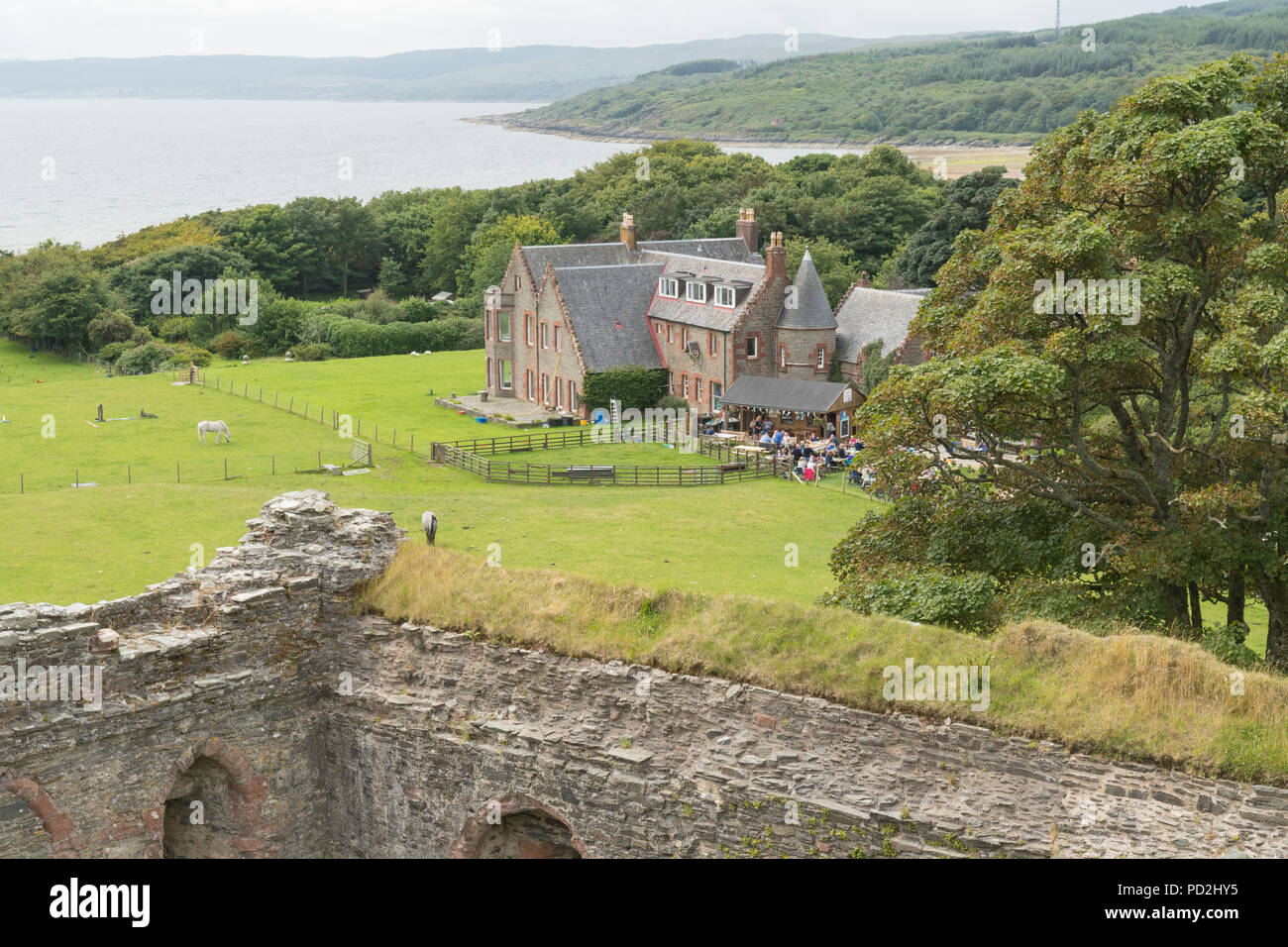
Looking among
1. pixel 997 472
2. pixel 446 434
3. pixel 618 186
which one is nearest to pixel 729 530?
pixel 997 472

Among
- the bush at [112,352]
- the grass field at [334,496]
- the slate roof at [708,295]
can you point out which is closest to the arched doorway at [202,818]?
the grass field at [334,496]

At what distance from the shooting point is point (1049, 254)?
20.9 m

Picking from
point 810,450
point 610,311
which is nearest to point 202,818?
point 810,450

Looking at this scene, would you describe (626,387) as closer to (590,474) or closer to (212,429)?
(590,474)

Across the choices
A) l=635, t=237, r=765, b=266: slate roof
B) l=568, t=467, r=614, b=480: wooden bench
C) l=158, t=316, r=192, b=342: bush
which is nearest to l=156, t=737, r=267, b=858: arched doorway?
l=568, t=467, r=614, b=480: wooden bench

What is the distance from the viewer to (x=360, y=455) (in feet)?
161

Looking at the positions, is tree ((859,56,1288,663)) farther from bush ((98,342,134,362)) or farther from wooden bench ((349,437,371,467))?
bush ((98,342,134,362))

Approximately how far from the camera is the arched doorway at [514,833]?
16656 millimetres

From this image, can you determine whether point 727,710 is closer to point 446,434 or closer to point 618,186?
point 446,434

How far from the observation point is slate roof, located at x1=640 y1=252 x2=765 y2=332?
57.6m

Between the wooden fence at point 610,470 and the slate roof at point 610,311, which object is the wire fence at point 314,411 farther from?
the slate roof at point 610,311

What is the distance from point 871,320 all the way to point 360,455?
2290 centimetres

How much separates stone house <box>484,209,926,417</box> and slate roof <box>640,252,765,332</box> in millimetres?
63

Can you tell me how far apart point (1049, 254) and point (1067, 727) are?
385 inches
